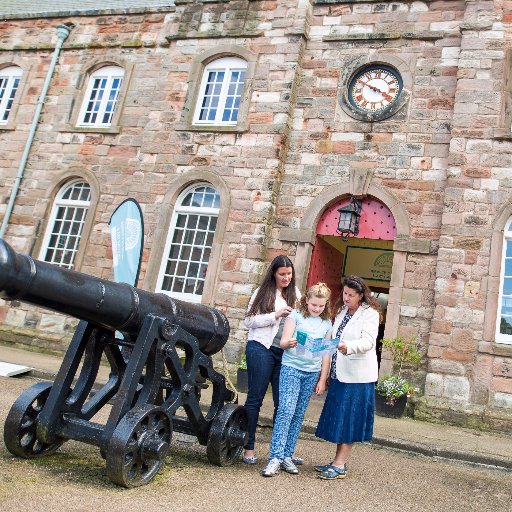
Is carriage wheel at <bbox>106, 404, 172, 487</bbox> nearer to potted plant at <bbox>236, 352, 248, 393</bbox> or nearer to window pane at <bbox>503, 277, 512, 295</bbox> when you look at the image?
potted plant at <bbox>236, 352, 248, 393</bbox>

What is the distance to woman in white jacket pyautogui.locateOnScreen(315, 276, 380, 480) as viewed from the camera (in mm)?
4113

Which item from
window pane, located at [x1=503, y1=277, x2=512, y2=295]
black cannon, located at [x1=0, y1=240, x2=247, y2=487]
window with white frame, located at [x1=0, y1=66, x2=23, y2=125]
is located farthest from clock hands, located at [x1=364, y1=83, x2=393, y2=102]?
window with white frame, located at [x1=0, y1=66, x2=23, y2=125]

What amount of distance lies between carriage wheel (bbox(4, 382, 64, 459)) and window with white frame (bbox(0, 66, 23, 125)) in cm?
1047

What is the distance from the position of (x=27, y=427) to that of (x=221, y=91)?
840 centimetres

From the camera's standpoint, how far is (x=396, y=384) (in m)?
7.65

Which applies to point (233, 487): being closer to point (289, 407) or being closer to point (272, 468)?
point (272, 468)

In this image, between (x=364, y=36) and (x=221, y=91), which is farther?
(x=221, y=91)

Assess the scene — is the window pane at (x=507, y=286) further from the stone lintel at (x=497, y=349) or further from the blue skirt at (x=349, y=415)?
the blue skirt at (x=349, y=415)

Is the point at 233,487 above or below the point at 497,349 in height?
below

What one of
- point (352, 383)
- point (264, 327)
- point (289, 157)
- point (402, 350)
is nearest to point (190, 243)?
point (289, 157)

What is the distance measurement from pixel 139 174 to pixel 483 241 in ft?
21.6

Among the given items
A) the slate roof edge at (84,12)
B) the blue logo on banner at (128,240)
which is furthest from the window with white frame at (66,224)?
the slate roof edge at (84,12)

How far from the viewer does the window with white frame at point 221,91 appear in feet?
34.3

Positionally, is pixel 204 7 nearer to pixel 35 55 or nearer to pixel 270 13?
pixel 270 13
